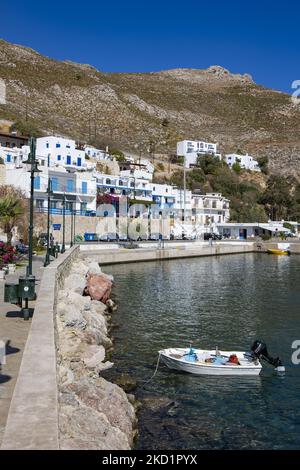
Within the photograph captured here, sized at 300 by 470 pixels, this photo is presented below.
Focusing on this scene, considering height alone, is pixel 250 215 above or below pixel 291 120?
below

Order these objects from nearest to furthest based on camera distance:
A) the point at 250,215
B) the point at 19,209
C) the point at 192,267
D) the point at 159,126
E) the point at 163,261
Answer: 1. the point at 19,209
2. the point at 192,267
3. the point at 163,261
4. the point at 250,215
5. the point at 159,126

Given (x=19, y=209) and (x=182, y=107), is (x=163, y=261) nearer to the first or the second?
(x=19, y=209)

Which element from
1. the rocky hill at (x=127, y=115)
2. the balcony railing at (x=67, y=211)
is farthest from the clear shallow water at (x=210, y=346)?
the rocky hill at (x=127, y=115)

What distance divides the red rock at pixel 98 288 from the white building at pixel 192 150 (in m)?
105

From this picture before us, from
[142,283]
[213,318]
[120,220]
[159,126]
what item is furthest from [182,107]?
[213,318]

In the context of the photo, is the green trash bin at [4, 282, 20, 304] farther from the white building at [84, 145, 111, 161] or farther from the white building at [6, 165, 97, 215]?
the white building at [84, 145, 111, 161]

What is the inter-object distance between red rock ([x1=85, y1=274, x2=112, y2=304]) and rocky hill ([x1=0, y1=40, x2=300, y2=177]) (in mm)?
90711

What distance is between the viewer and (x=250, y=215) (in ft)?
361

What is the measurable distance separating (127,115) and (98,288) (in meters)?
138

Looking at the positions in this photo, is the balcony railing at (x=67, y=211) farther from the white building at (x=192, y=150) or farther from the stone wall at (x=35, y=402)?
the white building at (x=192, y=150)

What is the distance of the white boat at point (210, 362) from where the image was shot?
55.8 feet
